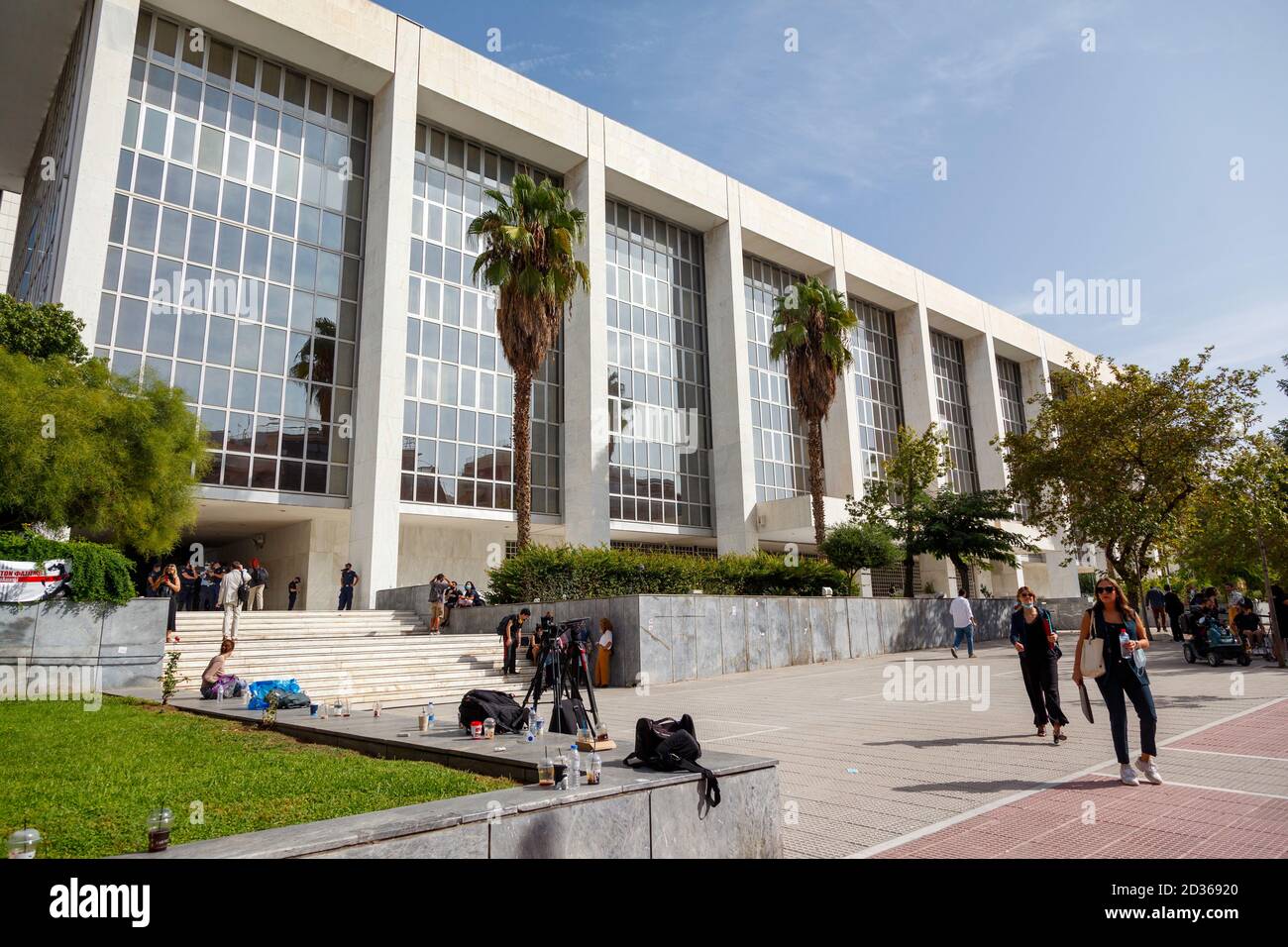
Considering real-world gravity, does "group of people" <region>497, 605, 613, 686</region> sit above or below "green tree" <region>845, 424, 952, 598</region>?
below

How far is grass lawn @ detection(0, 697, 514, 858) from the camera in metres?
4.20

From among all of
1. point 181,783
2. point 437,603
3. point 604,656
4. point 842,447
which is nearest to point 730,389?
point 842,447

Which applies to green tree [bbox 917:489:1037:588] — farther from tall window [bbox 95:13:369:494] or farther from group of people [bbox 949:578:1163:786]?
group of people [bbox 949:578:1163:786]

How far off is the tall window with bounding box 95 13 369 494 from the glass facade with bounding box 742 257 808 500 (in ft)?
65.5

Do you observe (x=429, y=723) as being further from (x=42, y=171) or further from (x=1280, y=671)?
(x=42, y=171)

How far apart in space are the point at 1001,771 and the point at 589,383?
83.8 ft

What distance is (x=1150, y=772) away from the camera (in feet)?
20.9

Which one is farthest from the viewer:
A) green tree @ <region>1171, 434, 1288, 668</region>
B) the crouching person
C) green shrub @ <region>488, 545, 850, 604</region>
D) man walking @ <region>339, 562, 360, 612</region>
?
man walking @ <region>339, 562, 360, 612</region>

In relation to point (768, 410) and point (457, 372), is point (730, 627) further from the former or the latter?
point (768, 410)

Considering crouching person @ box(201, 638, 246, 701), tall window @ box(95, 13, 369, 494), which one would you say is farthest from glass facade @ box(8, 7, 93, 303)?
crouching person @ box(201, 638, 246, 701)

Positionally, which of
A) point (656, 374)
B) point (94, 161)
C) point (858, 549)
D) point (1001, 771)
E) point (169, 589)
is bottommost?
point (1001, 771)

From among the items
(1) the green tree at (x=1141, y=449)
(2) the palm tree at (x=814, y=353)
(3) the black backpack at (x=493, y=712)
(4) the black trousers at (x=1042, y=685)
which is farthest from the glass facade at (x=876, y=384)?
(3) the black backpack at (x=493, y=712)

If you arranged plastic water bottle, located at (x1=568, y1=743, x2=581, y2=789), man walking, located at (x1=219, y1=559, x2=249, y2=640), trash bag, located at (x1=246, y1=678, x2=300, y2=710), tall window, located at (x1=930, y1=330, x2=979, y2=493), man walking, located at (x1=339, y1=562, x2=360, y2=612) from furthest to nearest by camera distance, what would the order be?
1. tall window, located at (x1=930, y1=330, x2=979, y2=493)
2. man walking, located at (x1=339, y1=562, x2=360, y2=612)
3. man walking, located at (x1=219, y1=559, x2=249, y2=640)
4. trash bag, located at (x1=246, y1=678, x2=300, y2=710)
5. plastic water bottle, located at (x1=568, y1=743, x2=581, y2=789)
